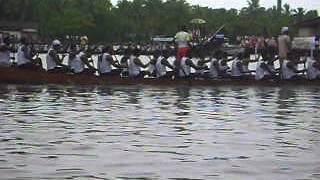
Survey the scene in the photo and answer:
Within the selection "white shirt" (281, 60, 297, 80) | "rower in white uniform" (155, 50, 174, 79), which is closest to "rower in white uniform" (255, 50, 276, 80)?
"white shirt" (281, 60, 297, 80)

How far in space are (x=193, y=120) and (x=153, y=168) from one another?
4.27 meters

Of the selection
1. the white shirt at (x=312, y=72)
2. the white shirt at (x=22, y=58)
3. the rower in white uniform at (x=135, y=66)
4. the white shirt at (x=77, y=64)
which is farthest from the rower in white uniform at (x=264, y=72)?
the white shirt at (x=22, y=58)

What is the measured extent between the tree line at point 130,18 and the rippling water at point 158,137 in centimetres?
6779

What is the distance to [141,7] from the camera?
332ft

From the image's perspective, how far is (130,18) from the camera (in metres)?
102

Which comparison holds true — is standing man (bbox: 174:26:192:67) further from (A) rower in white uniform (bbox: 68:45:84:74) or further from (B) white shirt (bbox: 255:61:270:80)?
(A) rower in white uniform (bbox: 68:45:84:74)

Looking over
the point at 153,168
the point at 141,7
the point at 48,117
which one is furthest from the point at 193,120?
the point at 141,7

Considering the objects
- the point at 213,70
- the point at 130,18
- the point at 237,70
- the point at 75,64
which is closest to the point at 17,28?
the point at 130,18

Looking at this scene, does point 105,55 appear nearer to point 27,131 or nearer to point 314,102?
point 314,102

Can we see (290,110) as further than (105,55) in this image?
No

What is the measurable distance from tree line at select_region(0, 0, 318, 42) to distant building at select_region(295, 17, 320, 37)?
20021 mm

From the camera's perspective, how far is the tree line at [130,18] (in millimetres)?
87181

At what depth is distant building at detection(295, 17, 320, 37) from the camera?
58875 mm

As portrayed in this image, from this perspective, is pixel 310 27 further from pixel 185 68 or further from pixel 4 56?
pixel 4 56
